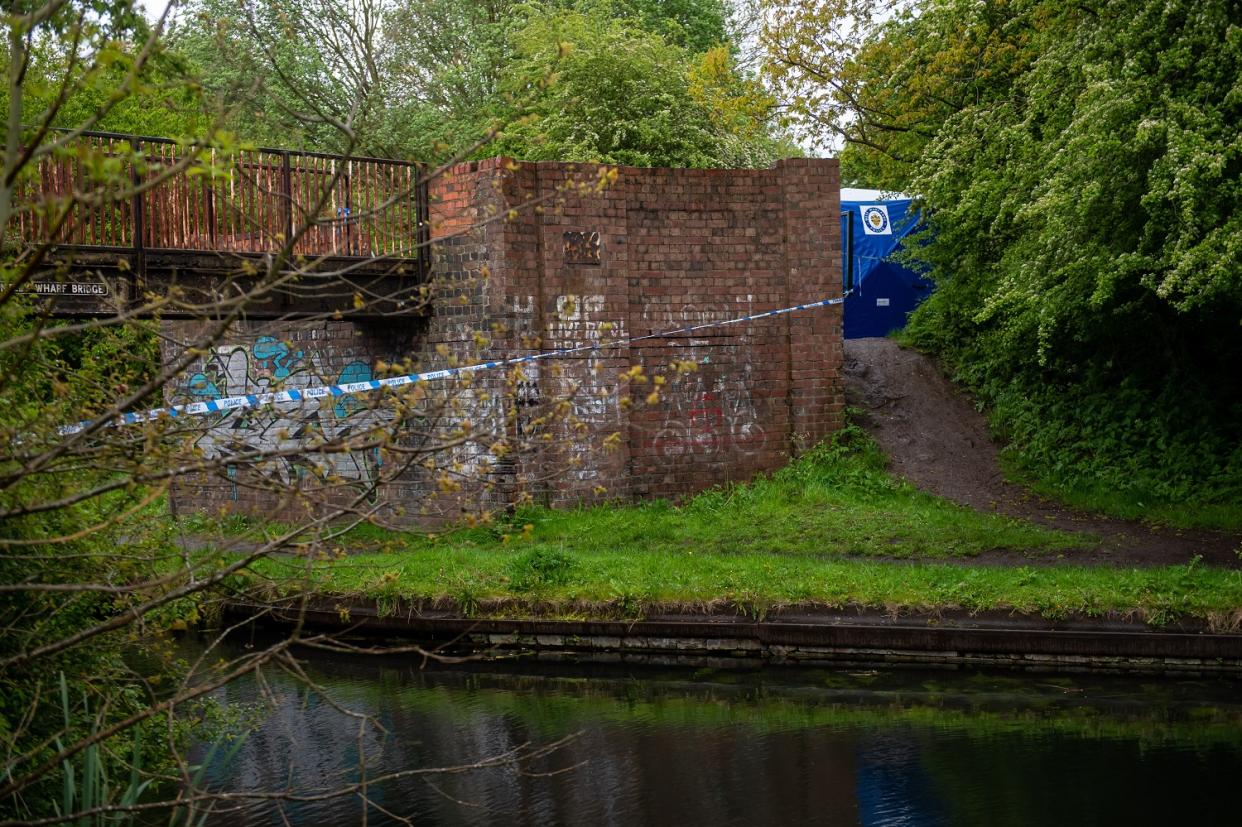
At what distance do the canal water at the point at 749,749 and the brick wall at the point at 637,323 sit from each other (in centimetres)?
443

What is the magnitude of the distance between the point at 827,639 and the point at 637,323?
5756mm

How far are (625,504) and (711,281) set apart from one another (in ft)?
9.96

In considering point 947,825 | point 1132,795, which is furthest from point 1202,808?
point 947,825

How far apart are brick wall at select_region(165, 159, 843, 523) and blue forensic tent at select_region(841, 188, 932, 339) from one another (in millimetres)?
5722

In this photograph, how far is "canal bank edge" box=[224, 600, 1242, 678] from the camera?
1052 cm

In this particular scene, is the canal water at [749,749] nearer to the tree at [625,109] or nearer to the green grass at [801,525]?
the green grass at [801,525]

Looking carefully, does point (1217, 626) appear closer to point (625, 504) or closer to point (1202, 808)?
point (1202, 808)

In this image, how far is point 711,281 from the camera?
1603cm

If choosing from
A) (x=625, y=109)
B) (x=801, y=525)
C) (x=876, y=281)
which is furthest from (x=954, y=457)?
(x=625, y=109)

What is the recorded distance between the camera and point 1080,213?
1180cm

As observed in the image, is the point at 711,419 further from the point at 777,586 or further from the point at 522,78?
the point at 522,78

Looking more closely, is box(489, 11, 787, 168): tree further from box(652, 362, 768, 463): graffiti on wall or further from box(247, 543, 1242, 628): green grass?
box(247, 543, 1242, 628): green grass

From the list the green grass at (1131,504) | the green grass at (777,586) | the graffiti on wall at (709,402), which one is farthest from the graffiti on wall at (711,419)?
the green grass at (1131,504)

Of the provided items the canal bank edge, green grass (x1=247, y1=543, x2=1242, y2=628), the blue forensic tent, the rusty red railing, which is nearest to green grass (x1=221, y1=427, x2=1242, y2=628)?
green grass (x1=247, y1=543, x2=1242, y2=628)
